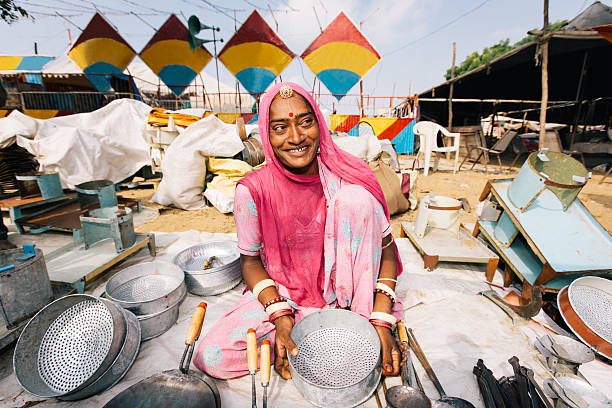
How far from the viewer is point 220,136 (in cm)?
423

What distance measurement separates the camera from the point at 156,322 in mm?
1672

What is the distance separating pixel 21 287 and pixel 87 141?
4386 mm

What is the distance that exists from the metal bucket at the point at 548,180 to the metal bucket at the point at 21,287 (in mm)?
3388

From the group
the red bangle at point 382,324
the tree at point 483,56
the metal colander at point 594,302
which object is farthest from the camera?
the tree at point 483,56

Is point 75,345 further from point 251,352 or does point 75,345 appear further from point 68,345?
point 251,352

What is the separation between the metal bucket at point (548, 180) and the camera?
2.10 metres

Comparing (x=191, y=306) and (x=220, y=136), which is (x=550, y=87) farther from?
(x=191, y=306)

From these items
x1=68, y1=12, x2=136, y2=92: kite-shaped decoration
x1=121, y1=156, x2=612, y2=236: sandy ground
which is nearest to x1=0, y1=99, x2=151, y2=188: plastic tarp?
x1=121, y1=156, x2=612, y2=236: sandy ground

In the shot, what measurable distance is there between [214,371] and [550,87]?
14.5m

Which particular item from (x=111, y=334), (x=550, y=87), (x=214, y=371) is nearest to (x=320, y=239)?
(x=214, y=371)

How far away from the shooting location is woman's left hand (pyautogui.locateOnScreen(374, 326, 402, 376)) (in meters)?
1.28

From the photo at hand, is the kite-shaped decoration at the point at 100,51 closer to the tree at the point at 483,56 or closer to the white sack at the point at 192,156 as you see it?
the white sack at the point at 192,156

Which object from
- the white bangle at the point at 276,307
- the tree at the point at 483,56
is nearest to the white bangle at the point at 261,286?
the white bangle at the point at 276,307

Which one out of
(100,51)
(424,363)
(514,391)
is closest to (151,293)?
(424,363)
